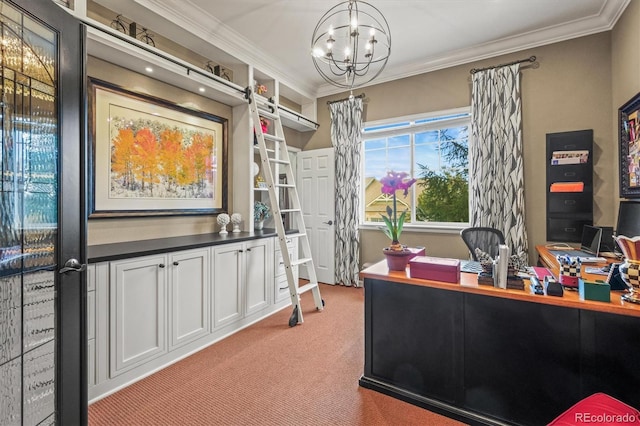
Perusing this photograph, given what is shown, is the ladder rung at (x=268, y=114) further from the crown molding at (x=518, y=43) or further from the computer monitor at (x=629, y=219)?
the computer monitor at (x=629, y=219)

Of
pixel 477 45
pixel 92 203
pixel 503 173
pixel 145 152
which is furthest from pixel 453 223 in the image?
pixel 92 203

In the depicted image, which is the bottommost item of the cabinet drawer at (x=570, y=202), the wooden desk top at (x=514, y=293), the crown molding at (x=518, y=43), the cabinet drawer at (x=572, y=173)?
the wooden desk top at (x=514, y=293)

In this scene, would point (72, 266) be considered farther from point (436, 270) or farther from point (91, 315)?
point (436, 270)

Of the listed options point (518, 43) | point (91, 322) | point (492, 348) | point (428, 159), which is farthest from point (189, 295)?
point (518, 43)

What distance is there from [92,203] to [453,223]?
12.9 feet

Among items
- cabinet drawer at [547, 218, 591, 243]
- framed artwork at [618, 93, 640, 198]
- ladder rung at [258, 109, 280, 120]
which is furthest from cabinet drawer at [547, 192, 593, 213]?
ladder rung at [258, 109, 280, 120]

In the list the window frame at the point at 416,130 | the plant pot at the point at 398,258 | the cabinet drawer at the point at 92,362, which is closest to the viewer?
the cabinet drawer at the point at 92,362

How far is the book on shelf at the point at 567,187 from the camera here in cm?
299

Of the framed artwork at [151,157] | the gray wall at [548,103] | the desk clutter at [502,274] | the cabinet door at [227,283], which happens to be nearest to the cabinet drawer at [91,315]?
the framed artwork at [151,157]

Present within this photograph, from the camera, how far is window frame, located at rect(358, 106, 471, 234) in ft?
12.3

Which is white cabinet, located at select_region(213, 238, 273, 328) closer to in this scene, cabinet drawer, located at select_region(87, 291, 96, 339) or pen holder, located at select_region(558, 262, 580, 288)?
cabinet drawer, located at select_region(87, 291, 96, 339)

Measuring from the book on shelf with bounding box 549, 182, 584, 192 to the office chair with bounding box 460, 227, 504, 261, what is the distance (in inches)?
35.3

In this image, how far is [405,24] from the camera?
305cm

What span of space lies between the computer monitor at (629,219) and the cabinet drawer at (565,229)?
46 centimetres
